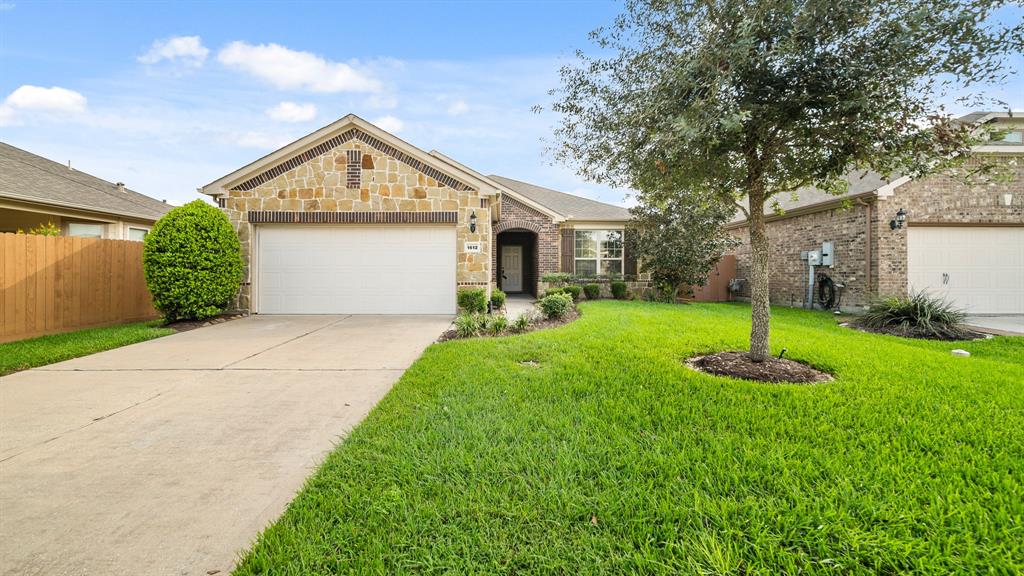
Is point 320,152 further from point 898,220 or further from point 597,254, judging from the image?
point 898,220

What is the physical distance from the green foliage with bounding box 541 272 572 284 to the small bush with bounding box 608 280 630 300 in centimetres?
160

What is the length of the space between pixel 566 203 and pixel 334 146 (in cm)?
918

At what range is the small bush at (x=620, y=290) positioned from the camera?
1391cm

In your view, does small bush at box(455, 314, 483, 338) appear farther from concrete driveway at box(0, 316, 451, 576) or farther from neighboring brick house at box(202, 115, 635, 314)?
neighboring brick house at box(202, 115, 635, 314)

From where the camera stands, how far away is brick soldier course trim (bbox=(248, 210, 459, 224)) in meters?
9.49

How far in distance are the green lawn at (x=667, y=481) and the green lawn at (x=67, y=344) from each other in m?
5.11

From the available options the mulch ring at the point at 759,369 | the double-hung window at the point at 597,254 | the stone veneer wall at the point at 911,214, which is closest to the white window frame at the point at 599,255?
the double-hung window at the point at 597,254

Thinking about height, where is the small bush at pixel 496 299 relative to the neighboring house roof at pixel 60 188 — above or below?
below

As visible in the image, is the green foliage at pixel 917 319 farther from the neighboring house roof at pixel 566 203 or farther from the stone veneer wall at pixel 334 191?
the stone veneer wall at pixel 334 191

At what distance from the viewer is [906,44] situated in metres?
3.65

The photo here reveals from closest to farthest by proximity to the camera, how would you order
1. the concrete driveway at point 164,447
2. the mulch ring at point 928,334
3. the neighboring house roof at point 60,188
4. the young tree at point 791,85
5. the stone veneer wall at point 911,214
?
the concrete driveway at point 164,447, the young tree at point 791,85, the mulch ring at point 928,334, the neighboring house roof at point 60,188, the stone veneer wall at point 911,214

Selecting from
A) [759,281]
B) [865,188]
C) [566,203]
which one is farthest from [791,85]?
[566,203]

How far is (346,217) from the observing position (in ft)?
31.2

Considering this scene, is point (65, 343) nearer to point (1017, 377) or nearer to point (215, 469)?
point (215, 469)
